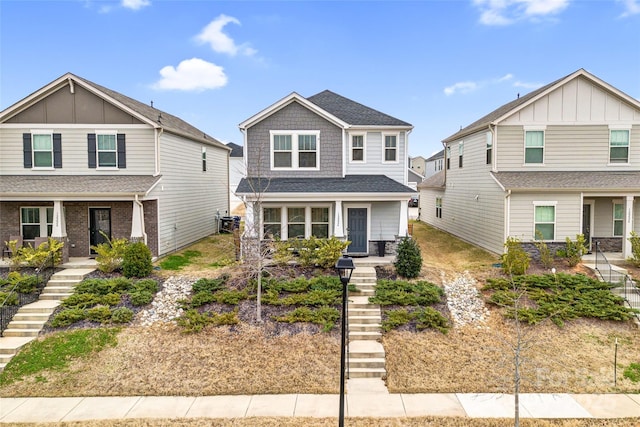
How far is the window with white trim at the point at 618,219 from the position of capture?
61.4 ft

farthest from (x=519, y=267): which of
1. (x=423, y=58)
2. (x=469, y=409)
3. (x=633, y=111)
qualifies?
(x=423, y=58)

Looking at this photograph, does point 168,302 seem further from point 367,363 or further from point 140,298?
point 367,363

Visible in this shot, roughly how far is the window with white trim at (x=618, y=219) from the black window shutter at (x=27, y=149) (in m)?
27.1

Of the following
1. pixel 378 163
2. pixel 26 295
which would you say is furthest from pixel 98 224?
pixel 378 163

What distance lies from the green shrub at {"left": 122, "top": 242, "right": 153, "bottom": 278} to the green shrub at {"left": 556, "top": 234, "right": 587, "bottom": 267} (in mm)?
16364

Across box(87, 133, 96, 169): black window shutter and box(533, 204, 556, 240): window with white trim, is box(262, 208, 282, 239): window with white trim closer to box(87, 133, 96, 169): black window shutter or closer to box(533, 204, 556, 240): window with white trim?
box(87, 133, 96, 169): black window shutter

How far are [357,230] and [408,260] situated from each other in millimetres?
3715

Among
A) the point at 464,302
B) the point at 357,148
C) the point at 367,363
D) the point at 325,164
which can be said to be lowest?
the point at 367,363

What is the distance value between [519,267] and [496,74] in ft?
68.8

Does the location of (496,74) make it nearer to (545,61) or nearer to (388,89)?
(545,61)

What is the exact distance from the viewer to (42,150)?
1786 cm

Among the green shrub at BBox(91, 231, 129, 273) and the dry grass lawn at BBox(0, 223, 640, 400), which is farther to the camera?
the green shrub at BBox(91, 231, 129, 273)

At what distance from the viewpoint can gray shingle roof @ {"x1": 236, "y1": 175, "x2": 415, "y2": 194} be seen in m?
16.6

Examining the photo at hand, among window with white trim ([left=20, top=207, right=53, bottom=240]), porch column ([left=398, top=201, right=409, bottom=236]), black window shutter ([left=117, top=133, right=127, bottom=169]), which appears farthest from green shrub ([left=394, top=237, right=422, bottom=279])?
window with white trim ([left=20, top=207, right=53, bottom=240])
